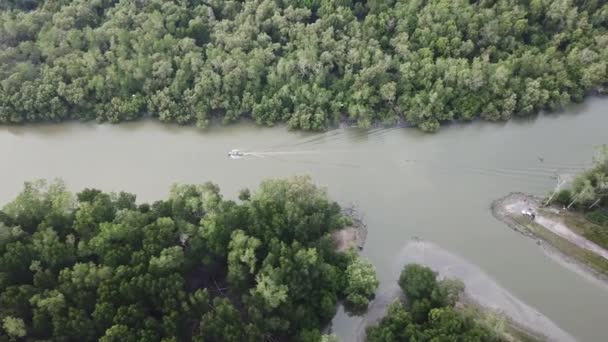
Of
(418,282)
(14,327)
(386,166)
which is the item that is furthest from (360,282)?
(14,327)

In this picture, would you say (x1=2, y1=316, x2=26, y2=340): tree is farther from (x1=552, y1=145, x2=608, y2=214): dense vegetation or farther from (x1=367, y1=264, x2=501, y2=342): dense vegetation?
(x1=552, y1=145, x2=608, y2=214): dense vegetation

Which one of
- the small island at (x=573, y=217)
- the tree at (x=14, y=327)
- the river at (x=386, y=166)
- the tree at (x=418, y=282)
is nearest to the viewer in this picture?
the tree at (x=14, y=327)

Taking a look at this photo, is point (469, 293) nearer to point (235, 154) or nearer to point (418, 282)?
point (418, 282)

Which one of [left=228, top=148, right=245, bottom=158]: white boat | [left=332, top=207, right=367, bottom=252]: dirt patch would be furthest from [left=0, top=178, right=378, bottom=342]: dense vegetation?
[left=228, top=148, right=245, bottom=158]: white boat

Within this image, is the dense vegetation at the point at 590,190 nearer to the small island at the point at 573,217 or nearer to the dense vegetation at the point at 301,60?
the small island at the point at 573,217

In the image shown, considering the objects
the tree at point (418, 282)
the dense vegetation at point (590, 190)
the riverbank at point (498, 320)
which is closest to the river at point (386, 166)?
the dense vegetation at point (590, 190)

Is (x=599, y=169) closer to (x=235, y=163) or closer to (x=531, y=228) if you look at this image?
(x=531, y=228)
